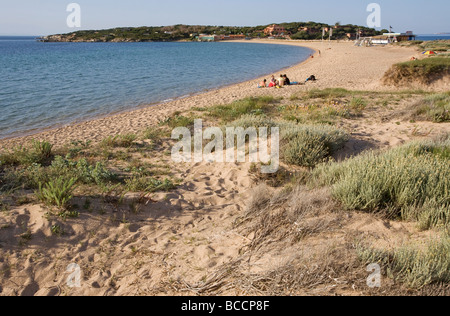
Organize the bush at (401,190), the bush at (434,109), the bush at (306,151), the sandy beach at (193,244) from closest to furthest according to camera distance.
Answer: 1. the sandy beach at (193,244)
2. the bush at (401,190)
3. the bush at (306,151)
4. the bush at (434,109)

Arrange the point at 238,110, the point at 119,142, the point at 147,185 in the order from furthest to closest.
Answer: the point at 238,110 → the point at 119,142 → the point at 147,185

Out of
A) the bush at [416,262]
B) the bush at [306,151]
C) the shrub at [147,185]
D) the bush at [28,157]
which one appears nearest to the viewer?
the bush at [416,262]

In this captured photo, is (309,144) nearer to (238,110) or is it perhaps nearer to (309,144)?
(309,144)

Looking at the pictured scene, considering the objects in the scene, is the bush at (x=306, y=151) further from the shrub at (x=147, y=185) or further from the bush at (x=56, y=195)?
the bush at (x=56, y=195)

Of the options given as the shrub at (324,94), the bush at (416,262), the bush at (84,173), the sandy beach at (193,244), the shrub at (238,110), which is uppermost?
the shrub at (324,94)

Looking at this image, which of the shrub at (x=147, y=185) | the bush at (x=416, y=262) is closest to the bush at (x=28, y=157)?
the shrub at (x=147, y=185)

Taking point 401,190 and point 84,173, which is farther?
point 84,173

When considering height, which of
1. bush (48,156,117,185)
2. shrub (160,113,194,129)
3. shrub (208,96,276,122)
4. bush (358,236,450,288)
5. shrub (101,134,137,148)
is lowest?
bush (358,236,450,288)

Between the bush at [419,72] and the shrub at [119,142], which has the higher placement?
the bush at [419,72]

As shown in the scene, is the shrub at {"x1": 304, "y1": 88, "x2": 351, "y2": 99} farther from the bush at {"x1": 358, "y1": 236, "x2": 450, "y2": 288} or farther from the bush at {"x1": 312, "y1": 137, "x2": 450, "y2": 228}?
the bush at {"x1": 358, "y1": 236, "x2": 450, "y2": 288}

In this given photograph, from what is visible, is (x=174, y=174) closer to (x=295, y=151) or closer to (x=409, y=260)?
(x=295, y=151)

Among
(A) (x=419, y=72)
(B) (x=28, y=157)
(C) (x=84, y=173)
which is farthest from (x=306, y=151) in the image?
(A) (x=419, y=72)

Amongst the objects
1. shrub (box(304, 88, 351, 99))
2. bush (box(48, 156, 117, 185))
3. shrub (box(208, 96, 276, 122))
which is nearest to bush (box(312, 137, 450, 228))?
bush (box(48, 156, 117, 185))

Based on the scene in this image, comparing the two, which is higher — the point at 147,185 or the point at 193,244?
the point at 147,185
